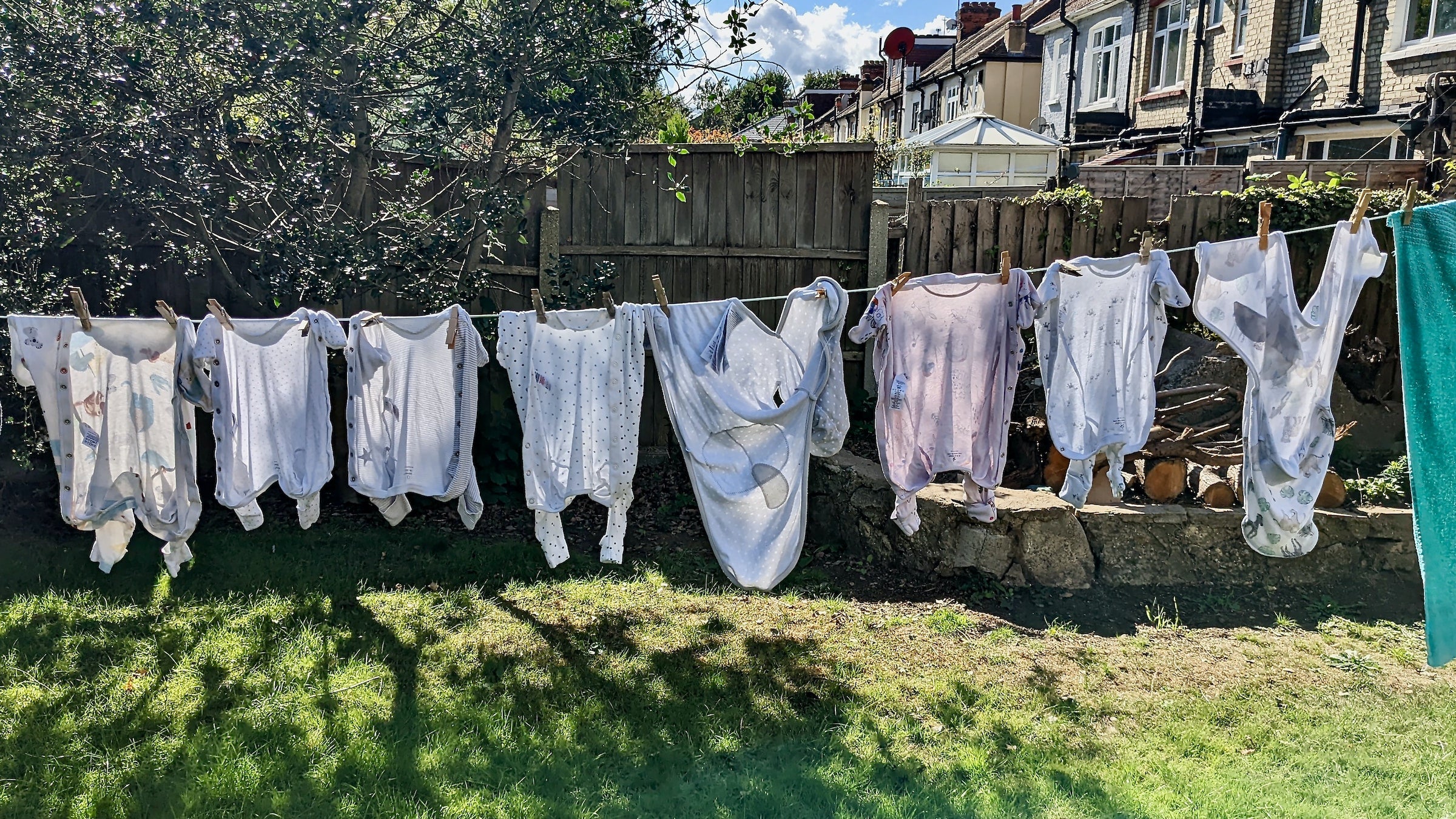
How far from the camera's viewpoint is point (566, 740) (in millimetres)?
3721

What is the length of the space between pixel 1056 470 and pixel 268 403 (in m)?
4.01

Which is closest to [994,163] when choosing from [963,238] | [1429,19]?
[1429,19]

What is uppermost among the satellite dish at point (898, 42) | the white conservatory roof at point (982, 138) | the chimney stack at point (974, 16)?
the chimney stack at point (974, 16)

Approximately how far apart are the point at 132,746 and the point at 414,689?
3.20 ft

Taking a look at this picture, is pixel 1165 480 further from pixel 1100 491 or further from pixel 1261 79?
pixel 1261 79

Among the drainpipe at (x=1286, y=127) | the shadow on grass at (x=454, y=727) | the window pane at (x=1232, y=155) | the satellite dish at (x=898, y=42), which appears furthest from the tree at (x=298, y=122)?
the satellite dish at (x=898, y=42)

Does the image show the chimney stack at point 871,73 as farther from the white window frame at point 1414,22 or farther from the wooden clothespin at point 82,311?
the wooden clothespin at point 82,311

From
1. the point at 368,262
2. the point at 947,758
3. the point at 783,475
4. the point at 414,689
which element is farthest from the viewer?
the point at 368,262

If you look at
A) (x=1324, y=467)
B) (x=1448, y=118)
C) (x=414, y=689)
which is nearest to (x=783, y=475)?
(x=414, y=689)

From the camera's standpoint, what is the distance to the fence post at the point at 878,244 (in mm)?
6602

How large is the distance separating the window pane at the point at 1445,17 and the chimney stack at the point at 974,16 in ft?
52.2

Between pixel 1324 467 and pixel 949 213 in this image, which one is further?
pixel 949 213

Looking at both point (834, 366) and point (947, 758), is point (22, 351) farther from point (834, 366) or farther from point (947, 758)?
point (947, 758)

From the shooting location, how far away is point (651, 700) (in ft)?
13.3
